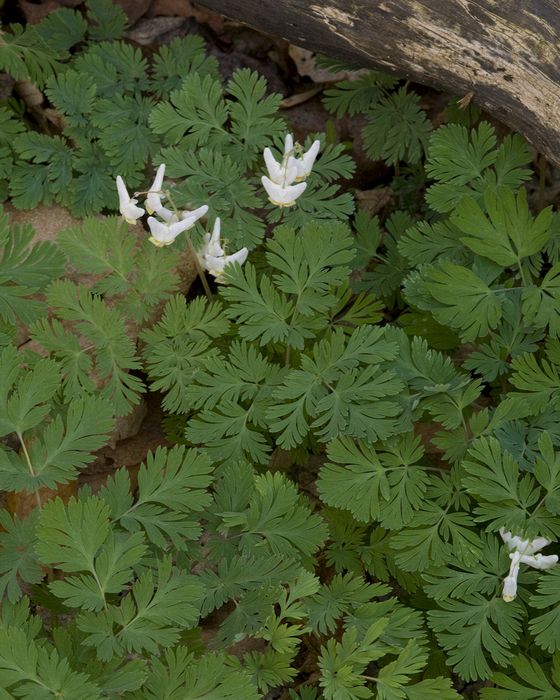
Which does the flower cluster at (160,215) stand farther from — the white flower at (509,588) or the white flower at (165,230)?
the white flower at (509,588)

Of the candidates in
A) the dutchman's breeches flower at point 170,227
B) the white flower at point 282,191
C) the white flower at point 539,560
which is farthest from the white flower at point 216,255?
the white flower at point 539,560

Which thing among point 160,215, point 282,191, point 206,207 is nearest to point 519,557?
point 282,191

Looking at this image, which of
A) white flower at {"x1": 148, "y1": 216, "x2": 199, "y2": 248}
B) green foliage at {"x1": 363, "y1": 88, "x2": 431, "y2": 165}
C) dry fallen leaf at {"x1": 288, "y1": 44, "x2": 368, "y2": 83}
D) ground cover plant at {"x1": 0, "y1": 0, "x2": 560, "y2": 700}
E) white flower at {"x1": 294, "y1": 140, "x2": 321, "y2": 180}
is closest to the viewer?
ground cover plant at {"x1": 0, "y1": 0, "x2": 560, "y2": 700}

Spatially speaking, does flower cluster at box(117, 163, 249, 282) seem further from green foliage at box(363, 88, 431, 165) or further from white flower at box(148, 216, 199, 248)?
green foliage at box(363, 88, 431, 165)

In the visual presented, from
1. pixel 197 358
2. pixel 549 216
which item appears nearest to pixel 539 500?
pixel 549 216

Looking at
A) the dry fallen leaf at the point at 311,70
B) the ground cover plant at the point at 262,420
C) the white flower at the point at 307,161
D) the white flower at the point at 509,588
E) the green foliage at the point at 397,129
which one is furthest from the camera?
the dry fallen leaf at the point at 311,70

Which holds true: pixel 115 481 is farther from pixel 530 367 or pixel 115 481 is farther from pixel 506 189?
pixel 506 189

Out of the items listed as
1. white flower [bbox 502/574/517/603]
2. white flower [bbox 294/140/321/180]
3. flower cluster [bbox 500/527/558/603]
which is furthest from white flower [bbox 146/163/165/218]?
white flower [bbox 502/574/517/603]
